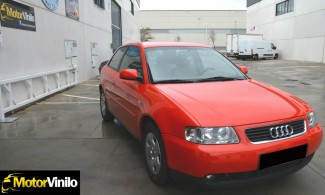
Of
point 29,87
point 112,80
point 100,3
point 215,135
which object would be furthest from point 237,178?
point 100,3

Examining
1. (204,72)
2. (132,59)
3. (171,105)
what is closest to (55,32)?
(132,59)

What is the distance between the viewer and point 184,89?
11.1 feet

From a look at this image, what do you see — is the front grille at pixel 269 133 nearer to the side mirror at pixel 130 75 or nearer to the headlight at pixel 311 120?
the headlight at pixel 311 120

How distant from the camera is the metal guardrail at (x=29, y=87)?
6.58 metres

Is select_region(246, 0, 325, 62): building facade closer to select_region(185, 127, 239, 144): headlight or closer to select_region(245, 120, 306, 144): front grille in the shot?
select_region(245, 120, 306, 144): front grille

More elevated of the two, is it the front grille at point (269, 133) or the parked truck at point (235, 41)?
the parked truck at point (235, 41)

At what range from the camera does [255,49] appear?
31.4m

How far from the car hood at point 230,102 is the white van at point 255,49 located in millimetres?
29034

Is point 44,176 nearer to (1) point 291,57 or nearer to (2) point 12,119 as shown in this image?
(2) point 12,119

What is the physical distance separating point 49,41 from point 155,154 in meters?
7.32

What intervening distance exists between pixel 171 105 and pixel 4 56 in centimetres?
543

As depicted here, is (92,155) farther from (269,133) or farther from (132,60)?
(269,133)

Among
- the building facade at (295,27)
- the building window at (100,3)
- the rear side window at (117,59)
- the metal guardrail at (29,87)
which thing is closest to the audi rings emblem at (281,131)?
the rear side window at (117,59)

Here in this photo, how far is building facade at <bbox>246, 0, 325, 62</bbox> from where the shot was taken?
85.7 ft
